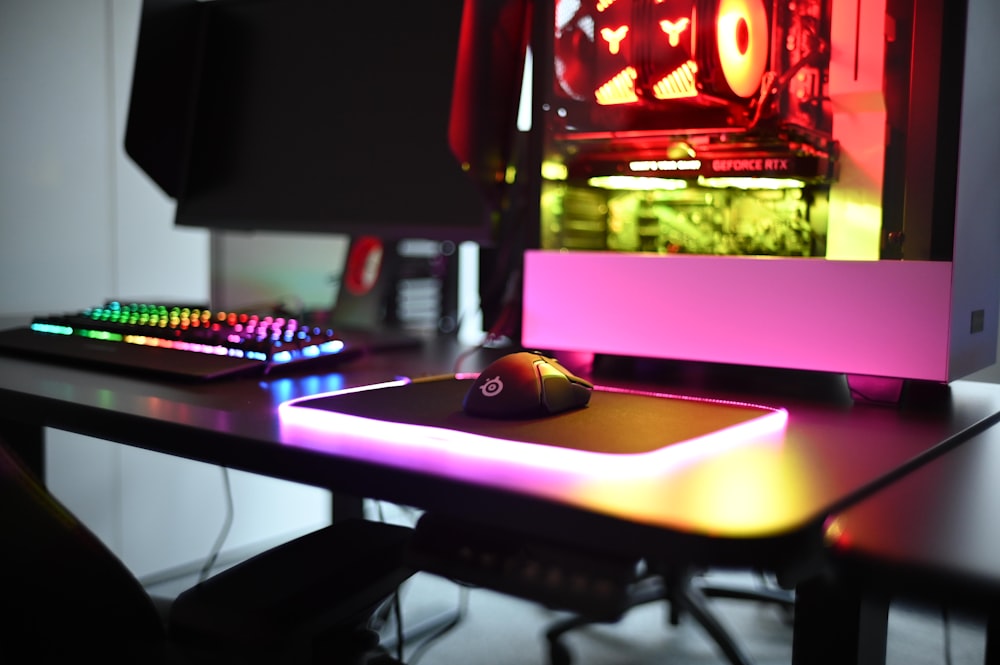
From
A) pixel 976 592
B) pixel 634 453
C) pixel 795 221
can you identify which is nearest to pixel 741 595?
pixel 795 221

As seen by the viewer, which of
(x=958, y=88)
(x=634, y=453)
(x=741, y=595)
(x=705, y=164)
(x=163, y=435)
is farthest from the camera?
(x=741, y=595)

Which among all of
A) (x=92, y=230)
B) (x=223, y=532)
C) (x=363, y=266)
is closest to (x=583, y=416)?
(x=363, y=266)

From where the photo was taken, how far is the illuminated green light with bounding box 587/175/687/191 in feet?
3.49

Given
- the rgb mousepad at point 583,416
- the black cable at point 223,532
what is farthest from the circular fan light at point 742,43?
the black cable at point 223,532

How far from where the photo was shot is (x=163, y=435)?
0.74 metres

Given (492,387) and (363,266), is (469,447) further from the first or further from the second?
(363,266)

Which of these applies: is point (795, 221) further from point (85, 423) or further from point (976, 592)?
point (85, 423)

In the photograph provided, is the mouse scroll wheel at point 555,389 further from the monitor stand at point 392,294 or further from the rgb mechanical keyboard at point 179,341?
the monitor stand at point 392,294

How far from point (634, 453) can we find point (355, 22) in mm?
965

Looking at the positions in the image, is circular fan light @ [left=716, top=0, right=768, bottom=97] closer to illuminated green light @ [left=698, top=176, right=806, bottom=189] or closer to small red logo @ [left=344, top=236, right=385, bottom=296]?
illuminated green light @ [left=698, top=176, right=806, bottom=189]

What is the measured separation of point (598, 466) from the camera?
1.95ft

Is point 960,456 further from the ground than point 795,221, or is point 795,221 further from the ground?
point 795,221

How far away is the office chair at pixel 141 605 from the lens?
0.61m

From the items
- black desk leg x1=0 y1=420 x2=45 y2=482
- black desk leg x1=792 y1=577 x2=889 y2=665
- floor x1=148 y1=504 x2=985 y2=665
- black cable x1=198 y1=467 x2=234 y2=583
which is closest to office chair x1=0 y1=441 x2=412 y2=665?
black desk leg x1=792 y1=577 x2=889 y2=665
